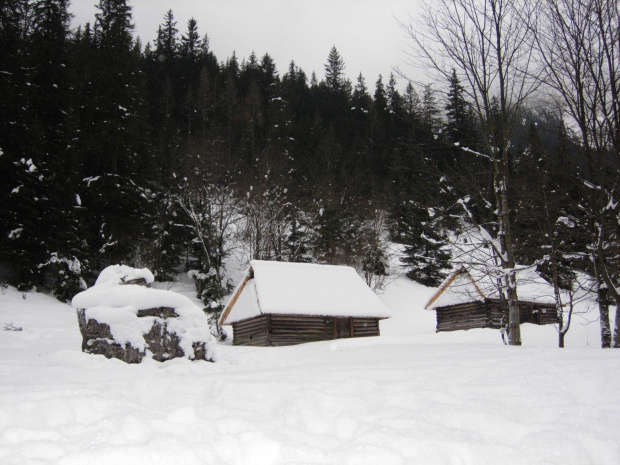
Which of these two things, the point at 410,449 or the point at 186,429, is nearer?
the point at 410,449

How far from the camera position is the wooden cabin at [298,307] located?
2456 cm

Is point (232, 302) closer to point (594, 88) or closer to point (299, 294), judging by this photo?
point (299, 294)

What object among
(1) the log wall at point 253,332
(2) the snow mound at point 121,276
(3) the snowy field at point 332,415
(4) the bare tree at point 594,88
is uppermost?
(4) the bare tree at point 594,88

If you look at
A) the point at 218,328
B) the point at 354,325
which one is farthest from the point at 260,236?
the point at 354,325

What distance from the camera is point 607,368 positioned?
677 cm

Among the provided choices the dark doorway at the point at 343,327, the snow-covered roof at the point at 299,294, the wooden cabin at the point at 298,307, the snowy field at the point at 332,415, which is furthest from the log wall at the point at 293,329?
the snowy field at the point at 332,415

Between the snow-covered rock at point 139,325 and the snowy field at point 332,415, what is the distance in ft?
6.48

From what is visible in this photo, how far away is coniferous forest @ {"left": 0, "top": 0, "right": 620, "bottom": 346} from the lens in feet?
42.9

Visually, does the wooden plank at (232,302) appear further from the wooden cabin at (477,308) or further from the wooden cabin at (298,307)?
the wooden cabin at (477,308)

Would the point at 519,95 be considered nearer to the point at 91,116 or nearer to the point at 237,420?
the point at 237,420

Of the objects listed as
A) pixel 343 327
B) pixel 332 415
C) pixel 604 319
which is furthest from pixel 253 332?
pixel 332 415

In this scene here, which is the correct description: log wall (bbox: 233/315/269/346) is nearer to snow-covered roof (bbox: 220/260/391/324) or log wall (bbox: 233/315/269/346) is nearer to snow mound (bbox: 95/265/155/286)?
snow-covered roof (bbox: 220/260/391/324)

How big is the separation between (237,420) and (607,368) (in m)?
5.18

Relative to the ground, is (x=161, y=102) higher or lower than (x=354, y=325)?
higher
